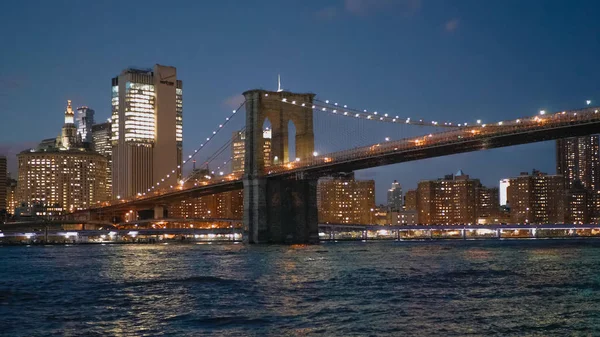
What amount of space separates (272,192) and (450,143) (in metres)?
20.9

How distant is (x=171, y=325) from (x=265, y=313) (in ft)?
11.2

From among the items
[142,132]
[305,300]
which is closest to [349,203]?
[142,132]

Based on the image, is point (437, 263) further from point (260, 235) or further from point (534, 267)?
point (260, 235)

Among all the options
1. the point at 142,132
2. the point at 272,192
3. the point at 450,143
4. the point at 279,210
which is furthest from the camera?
the point at 142,132

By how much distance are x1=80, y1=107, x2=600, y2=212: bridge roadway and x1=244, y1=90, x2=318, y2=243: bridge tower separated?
1.56 metres

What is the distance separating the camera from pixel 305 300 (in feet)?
97.0

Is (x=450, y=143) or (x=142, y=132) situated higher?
(x=142, y=132)

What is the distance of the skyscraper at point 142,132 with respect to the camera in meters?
190

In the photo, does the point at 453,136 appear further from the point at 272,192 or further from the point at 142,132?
the point at 142,132

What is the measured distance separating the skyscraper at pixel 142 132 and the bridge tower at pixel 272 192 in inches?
4225

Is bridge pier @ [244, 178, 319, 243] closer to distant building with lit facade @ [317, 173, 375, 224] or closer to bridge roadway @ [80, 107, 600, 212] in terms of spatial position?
bridge roadway @ [80, 107, 600, 212]

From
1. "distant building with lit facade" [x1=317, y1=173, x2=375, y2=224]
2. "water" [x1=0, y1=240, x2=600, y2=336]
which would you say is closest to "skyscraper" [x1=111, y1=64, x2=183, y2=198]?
"distant building with lit facade" [x1=317, y1=173, x2=375, y2=224]

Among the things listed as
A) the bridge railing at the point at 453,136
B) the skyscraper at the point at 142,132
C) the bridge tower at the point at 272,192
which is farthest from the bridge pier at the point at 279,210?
the skyscraper at the point at 142,132

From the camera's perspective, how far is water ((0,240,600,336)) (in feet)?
76.4
